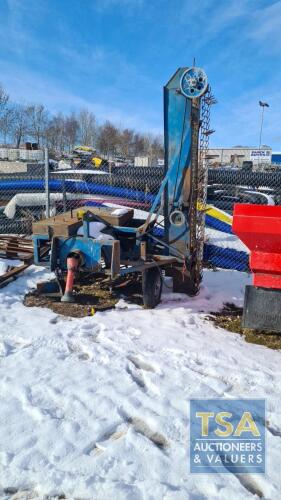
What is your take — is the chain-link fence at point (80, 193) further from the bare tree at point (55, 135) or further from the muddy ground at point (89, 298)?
the bare tree at point (55, 135)

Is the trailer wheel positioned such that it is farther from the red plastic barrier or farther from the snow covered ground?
the red plastic barrier

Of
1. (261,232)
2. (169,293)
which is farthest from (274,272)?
(169,293)

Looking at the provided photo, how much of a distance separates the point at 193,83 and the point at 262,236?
2.33 m

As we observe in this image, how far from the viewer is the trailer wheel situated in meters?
4.55

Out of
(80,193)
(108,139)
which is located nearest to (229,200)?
(80,193)

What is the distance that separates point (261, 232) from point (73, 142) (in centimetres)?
6454

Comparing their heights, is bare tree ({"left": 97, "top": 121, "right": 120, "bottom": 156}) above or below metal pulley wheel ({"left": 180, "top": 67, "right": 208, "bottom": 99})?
above

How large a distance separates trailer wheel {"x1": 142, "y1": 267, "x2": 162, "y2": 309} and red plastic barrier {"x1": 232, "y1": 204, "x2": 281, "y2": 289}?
1462mm

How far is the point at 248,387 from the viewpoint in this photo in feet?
9.76

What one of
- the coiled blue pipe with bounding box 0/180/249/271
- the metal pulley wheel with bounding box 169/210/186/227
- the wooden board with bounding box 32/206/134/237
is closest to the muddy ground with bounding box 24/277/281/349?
the wooden board with bounding box 32/206/134/237

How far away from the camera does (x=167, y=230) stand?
4988 mm

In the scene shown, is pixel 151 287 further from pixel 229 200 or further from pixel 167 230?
pixel 229 200

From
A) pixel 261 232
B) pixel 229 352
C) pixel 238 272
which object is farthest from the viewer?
pixel 238 272

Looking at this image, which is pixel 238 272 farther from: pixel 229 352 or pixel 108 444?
pixel 108 444
